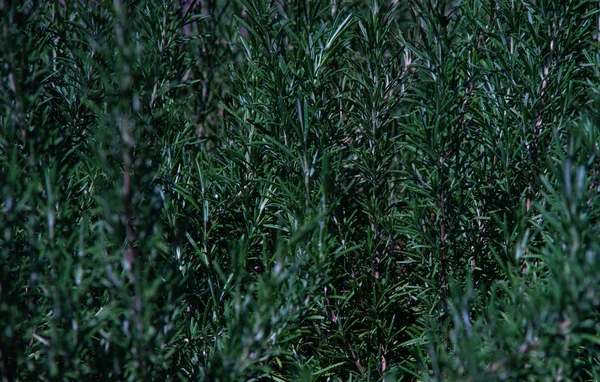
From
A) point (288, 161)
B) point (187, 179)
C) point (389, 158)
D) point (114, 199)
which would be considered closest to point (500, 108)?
point (389, 158)

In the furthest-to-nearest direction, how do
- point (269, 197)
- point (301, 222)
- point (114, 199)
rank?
point (269, 197) → point (301, 222) → point (114, 199)

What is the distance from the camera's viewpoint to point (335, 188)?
5.58 feet

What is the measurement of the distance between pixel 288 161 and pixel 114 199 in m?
0.73

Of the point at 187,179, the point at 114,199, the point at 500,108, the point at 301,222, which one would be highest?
the point at 114,199

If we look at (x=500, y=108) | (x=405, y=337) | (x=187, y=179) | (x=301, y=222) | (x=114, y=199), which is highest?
(x=114, y=199)

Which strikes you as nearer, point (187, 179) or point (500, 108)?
point (500, 108)

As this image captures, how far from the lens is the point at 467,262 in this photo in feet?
5.80

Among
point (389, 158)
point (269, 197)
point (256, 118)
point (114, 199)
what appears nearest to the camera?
point (114, 199)

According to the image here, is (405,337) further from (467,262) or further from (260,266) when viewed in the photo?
(260,266)

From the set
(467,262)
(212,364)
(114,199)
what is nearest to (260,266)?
(212,364)

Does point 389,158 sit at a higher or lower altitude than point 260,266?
higher

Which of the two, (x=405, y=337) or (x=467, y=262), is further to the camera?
(x=405, y=337)

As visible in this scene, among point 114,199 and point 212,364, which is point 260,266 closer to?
point 212,364

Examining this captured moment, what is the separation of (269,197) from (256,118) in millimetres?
432
